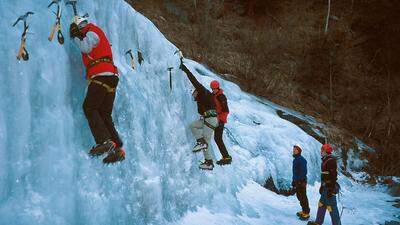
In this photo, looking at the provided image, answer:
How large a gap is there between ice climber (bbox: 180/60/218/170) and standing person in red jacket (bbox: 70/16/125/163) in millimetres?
2554

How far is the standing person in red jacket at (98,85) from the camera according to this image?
413 centimetres

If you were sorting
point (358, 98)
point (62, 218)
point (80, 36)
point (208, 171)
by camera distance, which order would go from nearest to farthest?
point (62, 218)
point (80, 36)
point (208, 171)
point (358, 98)

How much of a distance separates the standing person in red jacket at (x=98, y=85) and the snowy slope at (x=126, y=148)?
0.25m

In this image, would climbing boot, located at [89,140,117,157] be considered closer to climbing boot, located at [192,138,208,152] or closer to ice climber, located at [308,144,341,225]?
climbing boot, located at [192,138,208,152]

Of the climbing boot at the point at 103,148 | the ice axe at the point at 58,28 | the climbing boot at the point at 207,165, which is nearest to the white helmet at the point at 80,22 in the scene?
the ice axe at the point at 58,28

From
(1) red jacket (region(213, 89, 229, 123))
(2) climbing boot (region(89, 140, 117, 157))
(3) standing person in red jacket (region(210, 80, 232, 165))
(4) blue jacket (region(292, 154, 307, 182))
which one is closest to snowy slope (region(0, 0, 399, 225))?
(2) climbing boot (region(89, 140, 117, 157))

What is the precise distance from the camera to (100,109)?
4348mm

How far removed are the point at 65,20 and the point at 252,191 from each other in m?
5.58

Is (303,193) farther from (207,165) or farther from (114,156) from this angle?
(114,156)

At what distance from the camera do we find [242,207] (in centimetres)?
758

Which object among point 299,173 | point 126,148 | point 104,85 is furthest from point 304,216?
point 104,85

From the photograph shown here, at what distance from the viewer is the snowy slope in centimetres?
370

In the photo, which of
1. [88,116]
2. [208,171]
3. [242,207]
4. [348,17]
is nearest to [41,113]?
[88,116]

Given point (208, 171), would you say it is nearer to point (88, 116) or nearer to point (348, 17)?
point (88, 116)
